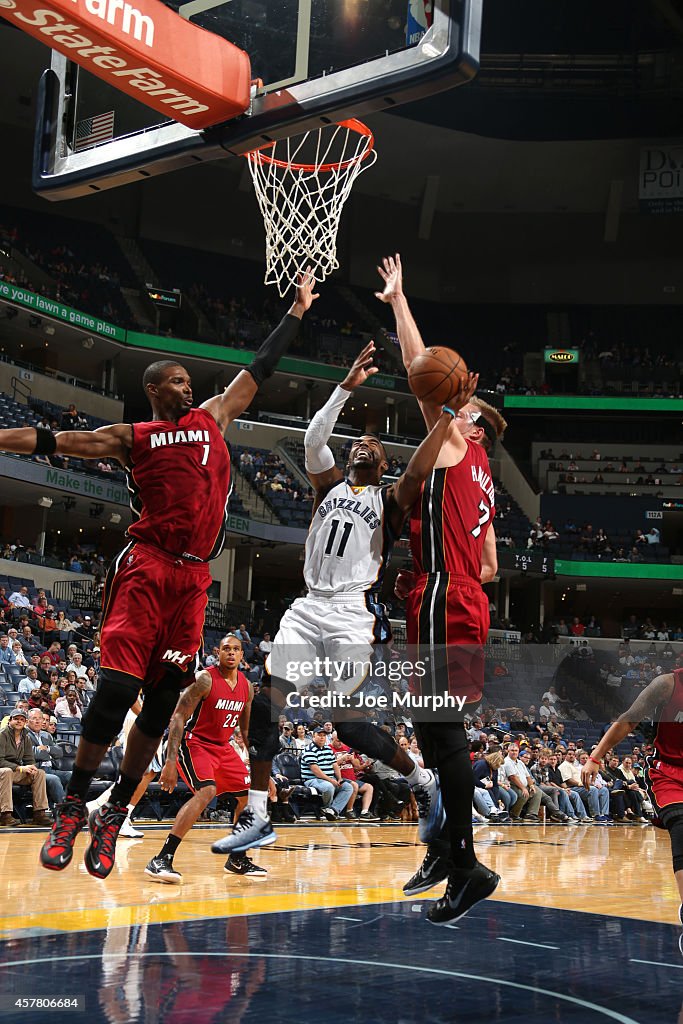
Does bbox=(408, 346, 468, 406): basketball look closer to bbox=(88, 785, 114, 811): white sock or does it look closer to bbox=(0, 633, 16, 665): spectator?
bbox=(88, 785, 114, 811): white sock

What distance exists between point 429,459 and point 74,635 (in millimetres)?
16762

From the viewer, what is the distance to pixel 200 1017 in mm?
4105

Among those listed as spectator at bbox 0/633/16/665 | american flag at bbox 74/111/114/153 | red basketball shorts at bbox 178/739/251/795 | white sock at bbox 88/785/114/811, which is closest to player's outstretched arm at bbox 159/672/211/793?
red basketball shorts at bbox 178/739/251/795

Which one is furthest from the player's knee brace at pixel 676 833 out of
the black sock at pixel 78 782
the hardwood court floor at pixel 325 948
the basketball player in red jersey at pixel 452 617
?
the black sock at pixel 78 782

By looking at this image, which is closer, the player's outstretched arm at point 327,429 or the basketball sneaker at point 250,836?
the player's outstretched arm at point 327,429

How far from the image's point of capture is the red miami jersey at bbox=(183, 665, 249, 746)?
338 inches

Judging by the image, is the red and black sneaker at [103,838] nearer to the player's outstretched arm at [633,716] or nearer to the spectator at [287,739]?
the player's outstretched arm at [633,716]

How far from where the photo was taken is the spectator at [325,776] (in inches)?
585

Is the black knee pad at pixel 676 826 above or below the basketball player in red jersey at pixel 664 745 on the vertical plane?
below

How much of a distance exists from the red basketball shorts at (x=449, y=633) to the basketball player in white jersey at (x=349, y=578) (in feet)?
1.99

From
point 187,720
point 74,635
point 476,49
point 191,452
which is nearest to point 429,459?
point 191,452

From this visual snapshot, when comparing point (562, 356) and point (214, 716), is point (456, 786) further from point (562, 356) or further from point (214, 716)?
point (562, 356)


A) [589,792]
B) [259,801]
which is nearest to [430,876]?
[259,801]

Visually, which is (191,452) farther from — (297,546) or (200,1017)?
A: (297,546)
